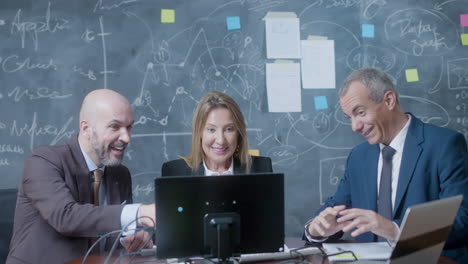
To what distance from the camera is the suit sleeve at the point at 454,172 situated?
1.93m

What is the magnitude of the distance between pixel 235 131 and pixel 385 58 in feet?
5.03

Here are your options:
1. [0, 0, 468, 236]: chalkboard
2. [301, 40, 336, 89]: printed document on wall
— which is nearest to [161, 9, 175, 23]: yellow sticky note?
[0, 0, 468, 236]: chalkboard


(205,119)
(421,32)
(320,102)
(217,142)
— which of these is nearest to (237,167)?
(217,142)

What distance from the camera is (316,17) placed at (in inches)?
132

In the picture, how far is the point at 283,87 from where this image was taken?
332cm

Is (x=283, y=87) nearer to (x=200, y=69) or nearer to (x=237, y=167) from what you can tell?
(x=200, y=69)

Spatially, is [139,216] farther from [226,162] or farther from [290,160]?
[290,160]

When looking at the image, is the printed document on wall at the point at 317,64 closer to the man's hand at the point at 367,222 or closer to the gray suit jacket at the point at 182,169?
the gray suit jacket at the point at 182,169

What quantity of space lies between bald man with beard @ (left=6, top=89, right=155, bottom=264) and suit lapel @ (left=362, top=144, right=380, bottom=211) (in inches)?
41.5

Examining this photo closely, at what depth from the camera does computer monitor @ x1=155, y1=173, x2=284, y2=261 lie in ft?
4.94

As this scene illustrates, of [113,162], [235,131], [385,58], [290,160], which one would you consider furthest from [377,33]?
[113,162]

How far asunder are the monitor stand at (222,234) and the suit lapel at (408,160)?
893 millimetres

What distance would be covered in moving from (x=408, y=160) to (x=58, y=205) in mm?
1499

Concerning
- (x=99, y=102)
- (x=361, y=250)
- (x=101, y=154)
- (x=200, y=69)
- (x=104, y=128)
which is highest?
(x=200, y=69)
